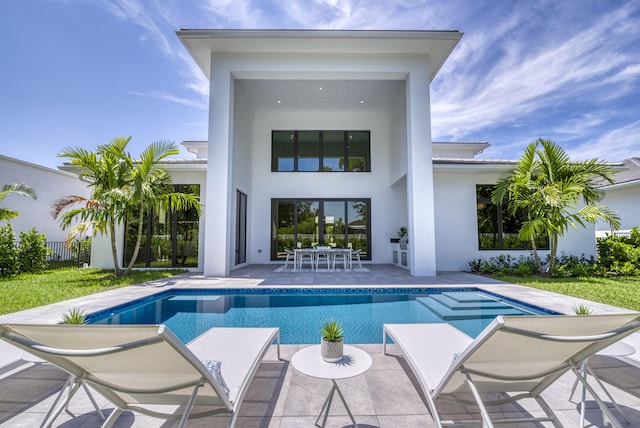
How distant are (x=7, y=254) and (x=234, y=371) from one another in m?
10.9

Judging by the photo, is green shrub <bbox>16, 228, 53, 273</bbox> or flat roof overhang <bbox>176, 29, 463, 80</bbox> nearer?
flat roof overhang <bbox>176, 29, 463, 80</bbox>

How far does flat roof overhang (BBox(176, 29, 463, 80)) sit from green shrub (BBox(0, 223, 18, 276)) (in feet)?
25.8

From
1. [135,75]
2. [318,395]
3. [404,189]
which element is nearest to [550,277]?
[404,189]

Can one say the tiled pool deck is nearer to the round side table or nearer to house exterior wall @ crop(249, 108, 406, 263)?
the round side table

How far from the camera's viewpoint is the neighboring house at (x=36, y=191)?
40.9ft

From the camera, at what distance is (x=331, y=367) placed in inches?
80.0

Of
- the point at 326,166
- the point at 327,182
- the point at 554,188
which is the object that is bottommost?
the point at 554,188

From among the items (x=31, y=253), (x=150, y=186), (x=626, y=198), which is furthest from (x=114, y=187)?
(x=626, y=198)

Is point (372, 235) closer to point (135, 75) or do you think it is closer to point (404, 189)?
point (404, 189)

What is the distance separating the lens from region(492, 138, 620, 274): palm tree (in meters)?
7.94

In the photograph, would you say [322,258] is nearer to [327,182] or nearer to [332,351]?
[327,182]

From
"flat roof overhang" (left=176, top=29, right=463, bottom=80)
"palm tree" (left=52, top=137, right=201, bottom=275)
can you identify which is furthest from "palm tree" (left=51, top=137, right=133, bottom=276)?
"flat roof overhang" (left=176, top=29, right=463, bottom=80)

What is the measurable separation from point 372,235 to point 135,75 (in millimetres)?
10940

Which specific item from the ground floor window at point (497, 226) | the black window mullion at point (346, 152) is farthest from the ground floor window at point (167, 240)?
the ground floor window at point (497, 226)
